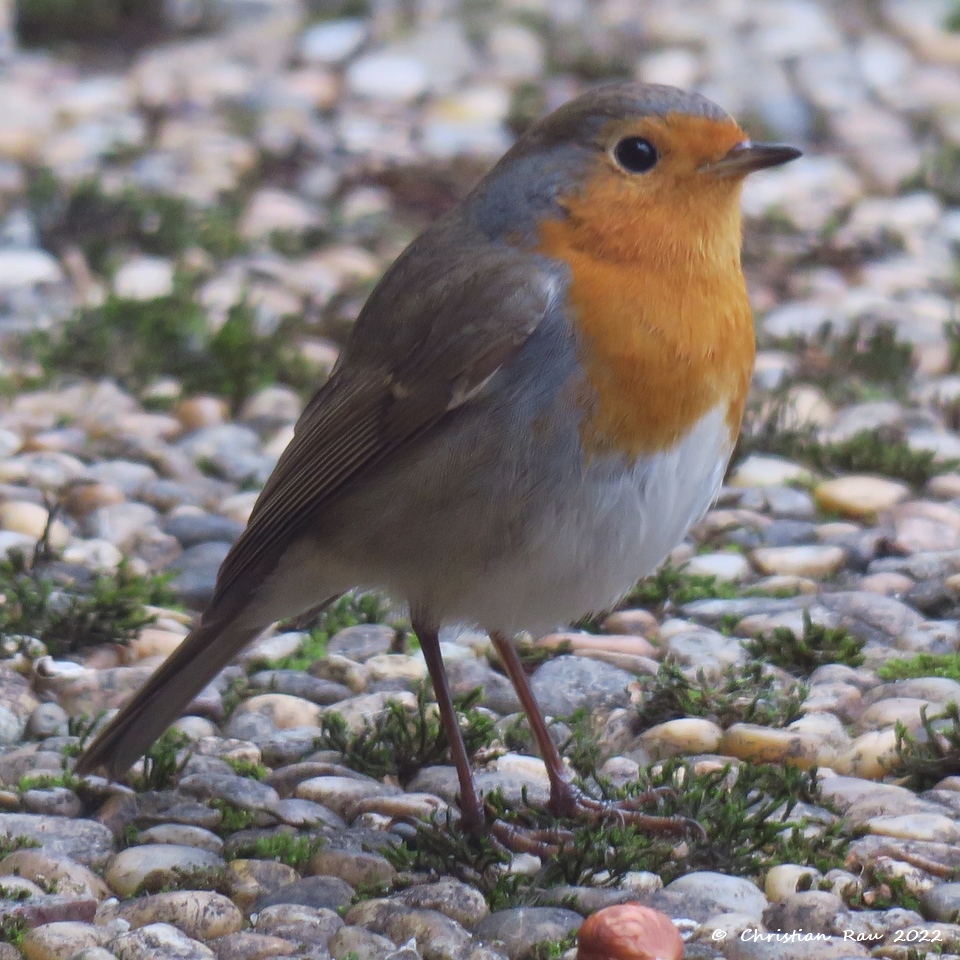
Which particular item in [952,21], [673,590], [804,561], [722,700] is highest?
Answer: [952,21]

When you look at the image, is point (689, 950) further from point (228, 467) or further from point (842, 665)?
point (228, 467)

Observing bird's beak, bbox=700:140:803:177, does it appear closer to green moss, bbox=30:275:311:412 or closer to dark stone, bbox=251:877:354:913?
dark stone, bbox=251:877:354:913

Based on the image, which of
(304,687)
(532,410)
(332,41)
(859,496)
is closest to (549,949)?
(532,410)

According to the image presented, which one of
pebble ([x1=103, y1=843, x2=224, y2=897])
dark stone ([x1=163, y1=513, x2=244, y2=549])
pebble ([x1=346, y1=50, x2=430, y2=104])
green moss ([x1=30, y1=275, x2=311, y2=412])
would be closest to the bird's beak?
pebble ([x1=103, y1=843, x2=224, y2=897])

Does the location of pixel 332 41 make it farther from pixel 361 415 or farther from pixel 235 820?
pixel 235 820

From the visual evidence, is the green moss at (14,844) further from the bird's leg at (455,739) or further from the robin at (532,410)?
the bird's leg at (455,739)

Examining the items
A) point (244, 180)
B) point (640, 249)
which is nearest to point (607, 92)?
point (640, 249)
